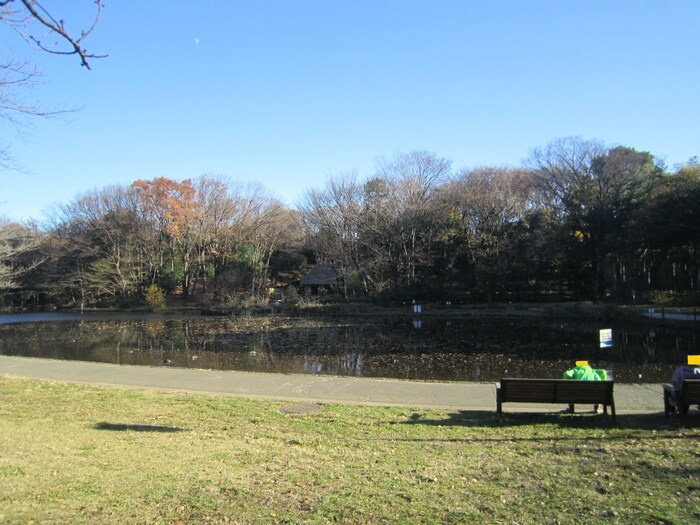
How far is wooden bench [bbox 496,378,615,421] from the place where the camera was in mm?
8398

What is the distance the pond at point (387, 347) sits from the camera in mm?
16594

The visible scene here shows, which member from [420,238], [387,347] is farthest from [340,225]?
[387,347]

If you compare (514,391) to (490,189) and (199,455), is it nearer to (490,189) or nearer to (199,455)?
(199,455)

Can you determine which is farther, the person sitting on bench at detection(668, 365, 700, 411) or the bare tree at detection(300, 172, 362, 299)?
the bare tree at detection(300, 172, 362, 299)

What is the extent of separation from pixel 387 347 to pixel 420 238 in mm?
29907

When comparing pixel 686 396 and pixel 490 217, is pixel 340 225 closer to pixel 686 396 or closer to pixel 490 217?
pixel 490 217

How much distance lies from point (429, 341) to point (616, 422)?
53.9 ft

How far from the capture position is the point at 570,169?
48.0 m

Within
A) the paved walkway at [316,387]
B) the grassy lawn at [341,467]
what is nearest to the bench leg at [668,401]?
the grassy lawn at [341,467]

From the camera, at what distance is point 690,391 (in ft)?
26.0

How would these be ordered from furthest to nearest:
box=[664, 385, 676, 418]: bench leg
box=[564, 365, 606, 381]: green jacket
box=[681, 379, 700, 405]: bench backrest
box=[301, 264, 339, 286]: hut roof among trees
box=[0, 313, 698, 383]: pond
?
box=[301, 264, 339, 286]: hut roof among trees
box=[0, 313, 698, 383]: pond
box=[564, 365, 606, 381]: green jacket
box=[664, 385, 676, 418]: bench leg
box=[681, 379, 700, 405]: bench backrest

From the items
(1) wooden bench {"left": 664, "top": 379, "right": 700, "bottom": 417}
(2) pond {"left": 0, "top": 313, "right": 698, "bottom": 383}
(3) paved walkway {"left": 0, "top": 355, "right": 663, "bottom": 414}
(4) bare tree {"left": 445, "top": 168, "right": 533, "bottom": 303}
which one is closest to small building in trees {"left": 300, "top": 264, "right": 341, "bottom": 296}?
(4) bare tree {"left": 445, "top": 168, "right": 533, "bottom": 303}

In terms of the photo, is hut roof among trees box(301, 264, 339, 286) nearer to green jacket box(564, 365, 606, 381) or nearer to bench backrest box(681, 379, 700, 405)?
green jacket box(564, 365, 606, 381)

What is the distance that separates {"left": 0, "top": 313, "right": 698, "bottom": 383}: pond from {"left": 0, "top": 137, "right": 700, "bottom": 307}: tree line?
1279 centimetres
